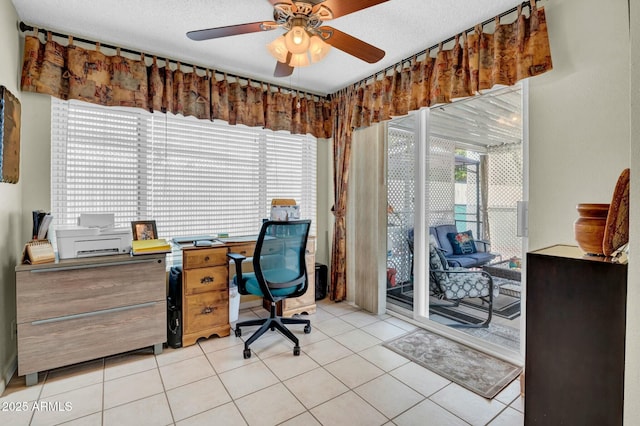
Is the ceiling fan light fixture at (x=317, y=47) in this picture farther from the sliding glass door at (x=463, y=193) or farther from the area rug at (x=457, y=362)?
the area rug at (x=457, y=362)

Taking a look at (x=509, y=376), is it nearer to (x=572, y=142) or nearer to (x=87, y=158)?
(x=572, y=142)

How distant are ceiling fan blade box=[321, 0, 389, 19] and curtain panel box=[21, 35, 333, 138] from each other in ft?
5.81

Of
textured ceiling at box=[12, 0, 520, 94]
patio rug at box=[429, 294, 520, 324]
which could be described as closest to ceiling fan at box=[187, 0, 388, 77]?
textured ceiling at box=[12, 0, 520, 94]

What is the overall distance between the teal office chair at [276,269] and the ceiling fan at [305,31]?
48.7 inches

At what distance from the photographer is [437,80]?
2473 mm

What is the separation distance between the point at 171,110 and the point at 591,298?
128 inches

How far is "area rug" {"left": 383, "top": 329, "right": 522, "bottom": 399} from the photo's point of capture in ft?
6.56

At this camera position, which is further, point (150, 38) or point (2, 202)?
point (150, 38)

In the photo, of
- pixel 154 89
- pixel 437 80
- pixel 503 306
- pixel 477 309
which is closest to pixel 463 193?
pixel 437 80

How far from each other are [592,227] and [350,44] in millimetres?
1662

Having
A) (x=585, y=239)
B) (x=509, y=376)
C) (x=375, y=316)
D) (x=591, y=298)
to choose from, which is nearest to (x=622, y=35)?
(x=585, y=239)

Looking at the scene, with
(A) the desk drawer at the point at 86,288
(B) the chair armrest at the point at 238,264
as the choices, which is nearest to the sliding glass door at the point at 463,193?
(B) the chair armrest at the point at 238,264

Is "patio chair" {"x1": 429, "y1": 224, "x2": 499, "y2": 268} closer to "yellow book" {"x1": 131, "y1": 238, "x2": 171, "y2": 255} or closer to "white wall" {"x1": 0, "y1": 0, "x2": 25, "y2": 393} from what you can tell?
"yellow book" {"x1": 131, "y1": 238, "x2": 171, "y2": 255}

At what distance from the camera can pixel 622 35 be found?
1.68 meters
